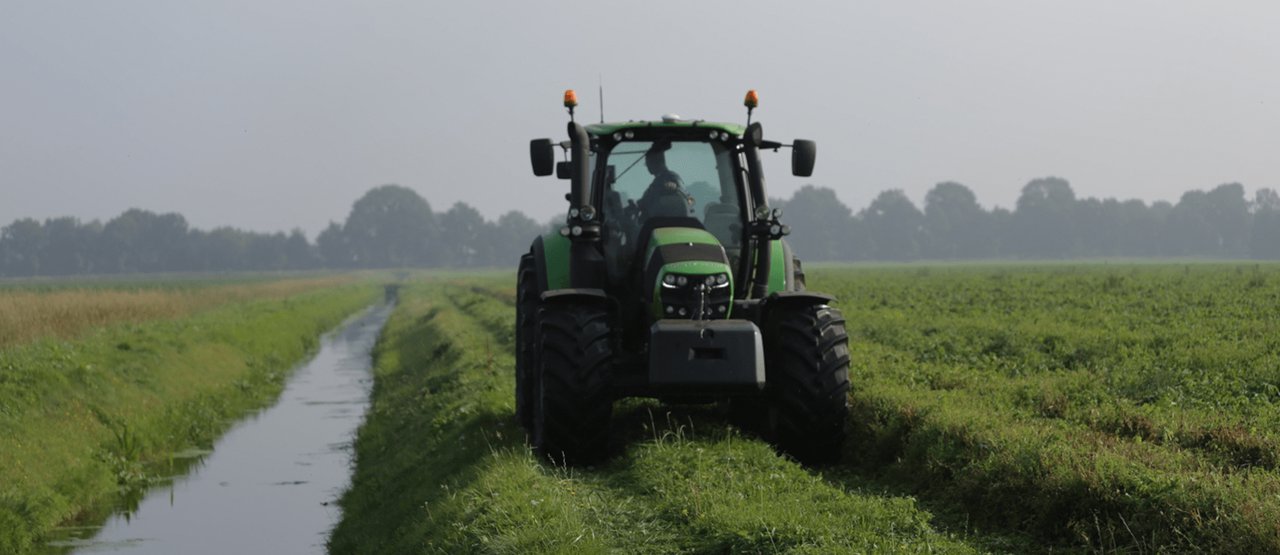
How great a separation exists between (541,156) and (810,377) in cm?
301

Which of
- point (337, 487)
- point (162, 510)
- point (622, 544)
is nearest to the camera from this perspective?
point (622, 544)

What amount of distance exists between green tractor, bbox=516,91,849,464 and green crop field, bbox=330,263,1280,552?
1.59 feet

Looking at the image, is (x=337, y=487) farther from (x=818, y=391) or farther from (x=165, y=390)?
(x=818, y=391)

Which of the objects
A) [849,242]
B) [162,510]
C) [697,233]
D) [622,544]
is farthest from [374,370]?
[849,242]

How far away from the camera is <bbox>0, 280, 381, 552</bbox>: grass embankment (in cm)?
1314

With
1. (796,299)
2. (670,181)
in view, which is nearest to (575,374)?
(796,299)

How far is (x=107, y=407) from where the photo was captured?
17.0 meters

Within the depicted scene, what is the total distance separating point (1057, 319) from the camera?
20.8m

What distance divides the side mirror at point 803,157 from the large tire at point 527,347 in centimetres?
283

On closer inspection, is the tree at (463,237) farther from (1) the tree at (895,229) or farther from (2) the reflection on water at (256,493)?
(2) the reflection on water at (256,493)

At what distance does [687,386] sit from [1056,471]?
9.47 ft

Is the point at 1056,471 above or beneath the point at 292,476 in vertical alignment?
above

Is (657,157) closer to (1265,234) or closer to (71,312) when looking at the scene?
(71,312)

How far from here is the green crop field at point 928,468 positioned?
7.62 metres
